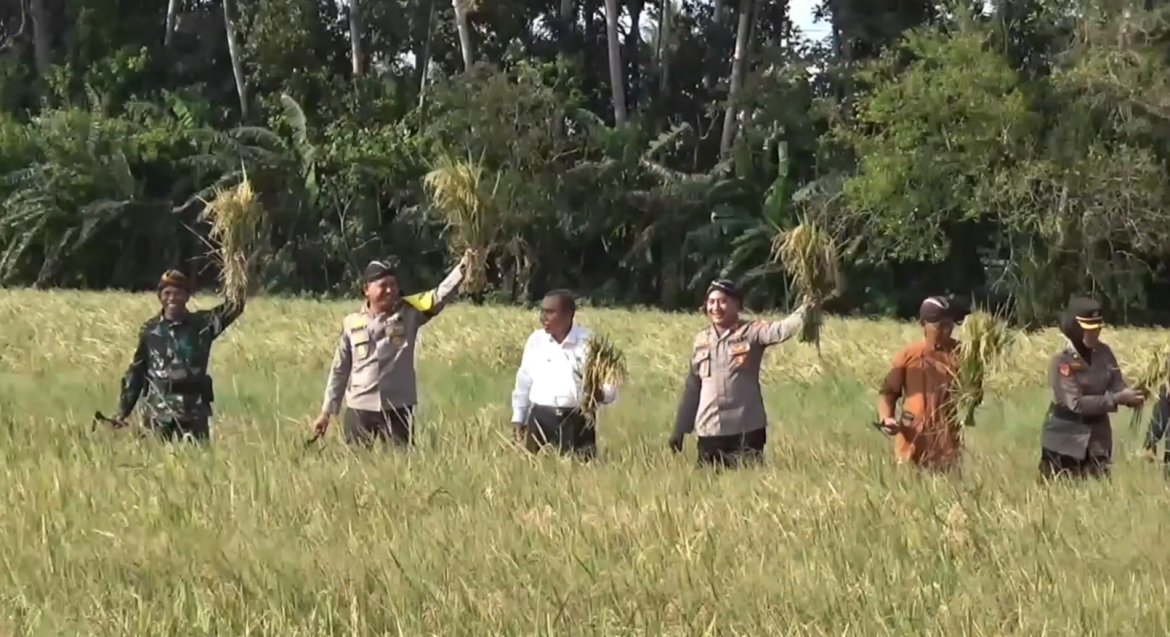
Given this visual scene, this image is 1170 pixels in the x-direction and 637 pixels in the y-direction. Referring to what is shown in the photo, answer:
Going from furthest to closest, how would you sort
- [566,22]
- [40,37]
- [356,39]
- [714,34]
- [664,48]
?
[40,37] < [566,22] < [714,34] < [664,48] < [356,39]

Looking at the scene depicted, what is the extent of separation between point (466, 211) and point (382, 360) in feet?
3.87

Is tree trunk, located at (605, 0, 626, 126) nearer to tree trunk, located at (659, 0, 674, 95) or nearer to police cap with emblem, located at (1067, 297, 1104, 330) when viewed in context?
tree trunk, located at (659, 0, 674, 95)

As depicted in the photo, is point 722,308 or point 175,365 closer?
point 722,308

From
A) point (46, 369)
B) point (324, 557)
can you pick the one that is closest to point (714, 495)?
point (324, 557)

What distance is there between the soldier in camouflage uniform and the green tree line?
14092 mm

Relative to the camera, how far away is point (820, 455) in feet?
24.8

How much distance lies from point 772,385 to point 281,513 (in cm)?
760

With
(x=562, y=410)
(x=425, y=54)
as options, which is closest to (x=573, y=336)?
(x=562, y=410)

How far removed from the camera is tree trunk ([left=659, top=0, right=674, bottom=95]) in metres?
28.8

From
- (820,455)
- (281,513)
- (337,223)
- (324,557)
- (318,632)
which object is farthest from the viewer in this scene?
(337,223)

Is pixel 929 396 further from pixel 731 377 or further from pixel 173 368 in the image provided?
pixel 173 368

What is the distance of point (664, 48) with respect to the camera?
29.0 meters

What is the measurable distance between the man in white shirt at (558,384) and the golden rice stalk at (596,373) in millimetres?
29

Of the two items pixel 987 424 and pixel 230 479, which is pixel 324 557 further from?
pixel 987 424
